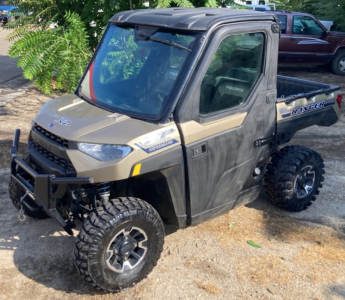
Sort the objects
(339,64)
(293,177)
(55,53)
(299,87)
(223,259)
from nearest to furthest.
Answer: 1. (223,259)
2. (293,177)
3. (299,87)
4. (55,53)
5. (339,64)

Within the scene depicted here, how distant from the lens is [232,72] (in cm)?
416

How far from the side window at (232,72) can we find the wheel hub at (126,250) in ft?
3.82

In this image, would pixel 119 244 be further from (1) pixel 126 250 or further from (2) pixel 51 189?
(2) pixel 51 189

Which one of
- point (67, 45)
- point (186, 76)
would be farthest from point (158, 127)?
point (67, 45)

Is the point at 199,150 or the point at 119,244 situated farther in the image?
the point at 199,150

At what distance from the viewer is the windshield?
12.8ft

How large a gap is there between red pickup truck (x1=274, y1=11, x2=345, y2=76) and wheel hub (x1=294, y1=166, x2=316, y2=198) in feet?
27.9

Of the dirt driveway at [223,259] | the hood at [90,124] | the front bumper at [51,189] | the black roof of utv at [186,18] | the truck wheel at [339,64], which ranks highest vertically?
the black roof of utv at [186,18]

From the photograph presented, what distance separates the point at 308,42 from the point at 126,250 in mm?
10950

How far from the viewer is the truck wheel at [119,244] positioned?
3.61m

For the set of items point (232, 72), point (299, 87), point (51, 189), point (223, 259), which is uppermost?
point (232, 72)

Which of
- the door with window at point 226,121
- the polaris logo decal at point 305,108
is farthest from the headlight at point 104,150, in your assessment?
the polaris logo decal at point 305,108

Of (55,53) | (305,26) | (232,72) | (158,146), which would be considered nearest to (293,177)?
(232,72)

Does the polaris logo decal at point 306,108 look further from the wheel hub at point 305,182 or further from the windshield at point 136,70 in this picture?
the windshield at point 136,70
